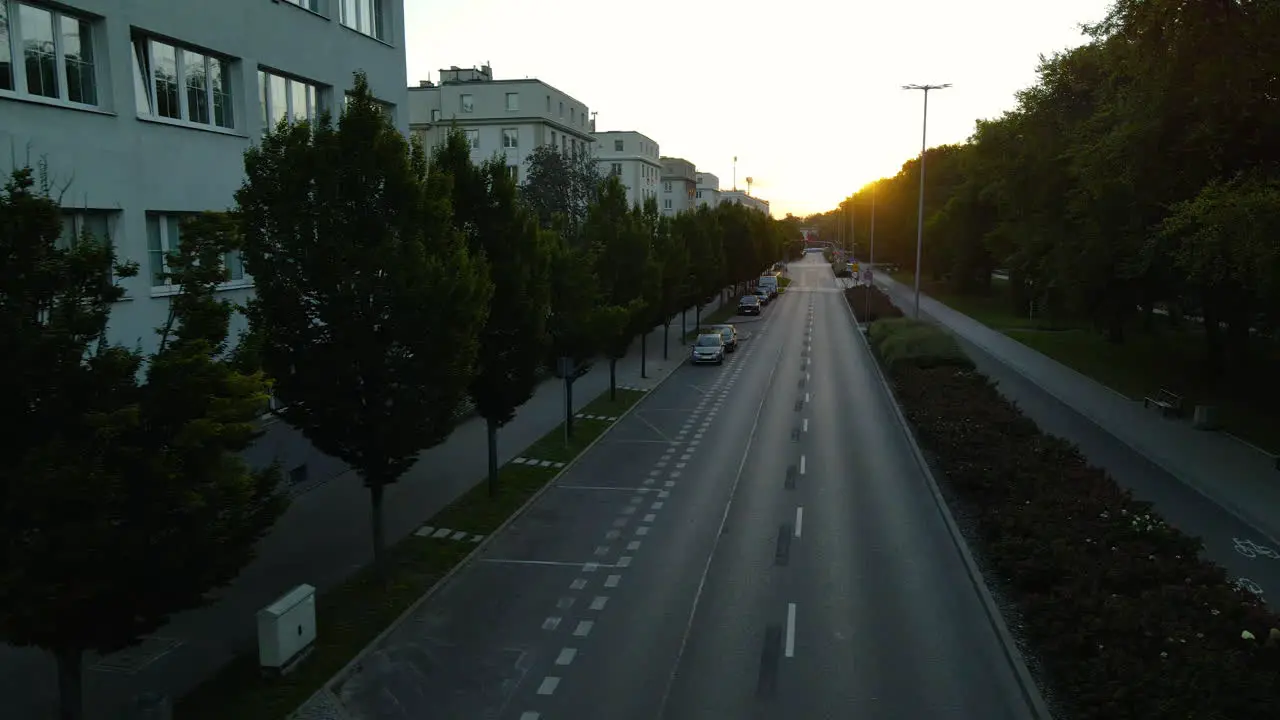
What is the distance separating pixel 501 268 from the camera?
1764 cm

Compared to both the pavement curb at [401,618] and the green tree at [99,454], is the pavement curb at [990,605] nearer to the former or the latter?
the pavement curb at [401,618]

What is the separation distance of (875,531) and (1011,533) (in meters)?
2.95

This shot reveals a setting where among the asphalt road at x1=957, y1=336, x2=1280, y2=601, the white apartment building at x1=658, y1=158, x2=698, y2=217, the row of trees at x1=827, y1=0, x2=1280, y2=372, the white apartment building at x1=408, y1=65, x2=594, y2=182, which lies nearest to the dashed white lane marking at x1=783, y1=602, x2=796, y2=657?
the asphalt road at x1=957, y1=336, x2=1280, y2=601

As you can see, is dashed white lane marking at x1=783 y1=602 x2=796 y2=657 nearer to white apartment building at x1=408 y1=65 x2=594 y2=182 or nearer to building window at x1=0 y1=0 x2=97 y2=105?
building window at x1=0 y1=0 x2=97 y2=105

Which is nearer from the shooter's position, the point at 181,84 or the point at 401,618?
the point at 401,618

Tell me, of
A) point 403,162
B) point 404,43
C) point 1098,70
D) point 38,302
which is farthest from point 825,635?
point 1098,70

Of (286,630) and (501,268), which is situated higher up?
(501,268)

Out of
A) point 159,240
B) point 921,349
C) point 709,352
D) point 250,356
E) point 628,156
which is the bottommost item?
point 709,352

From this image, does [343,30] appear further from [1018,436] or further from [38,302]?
[1018,436]

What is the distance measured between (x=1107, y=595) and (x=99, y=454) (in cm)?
1172

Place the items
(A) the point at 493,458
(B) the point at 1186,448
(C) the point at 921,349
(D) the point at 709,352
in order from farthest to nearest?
1. (D) the point at 709,352
2. (C) the point at 921,349
3. (B) the point at 1186,448
4. (A) the point at 493,458

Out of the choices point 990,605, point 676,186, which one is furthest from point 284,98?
point 676,186

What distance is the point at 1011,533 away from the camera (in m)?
14.9

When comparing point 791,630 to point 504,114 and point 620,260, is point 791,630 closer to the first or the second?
point 620,260
